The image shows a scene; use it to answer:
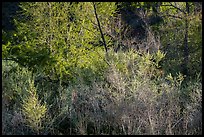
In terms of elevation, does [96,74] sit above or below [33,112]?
above

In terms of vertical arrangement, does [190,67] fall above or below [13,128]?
above

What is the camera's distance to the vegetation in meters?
5.95

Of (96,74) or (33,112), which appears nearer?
(33,112)

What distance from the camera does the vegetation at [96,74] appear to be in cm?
595

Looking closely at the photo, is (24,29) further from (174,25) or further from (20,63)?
(174,25)

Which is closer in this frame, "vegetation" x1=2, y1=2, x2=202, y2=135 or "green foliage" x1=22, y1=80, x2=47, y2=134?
"green foliage" x1=22, y1=80, x2=47, y2=134

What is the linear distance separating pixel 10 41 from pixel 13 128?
2780 mm

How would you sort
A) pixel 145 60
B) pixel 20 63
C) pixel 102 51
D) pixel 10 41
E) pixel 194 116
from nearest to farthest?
pixel 194 116
pixel 20 63
pixel 10 41
pixel 145 60
pixel 102 51

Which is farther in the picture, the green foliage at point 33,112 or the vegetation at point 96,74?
the vegetation at point 96,74

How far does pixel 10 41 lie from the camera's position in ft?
26.8

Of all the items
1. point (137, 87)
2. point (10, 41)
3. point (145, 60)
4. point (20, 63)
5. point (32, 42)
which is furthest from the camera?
point (32, 42)

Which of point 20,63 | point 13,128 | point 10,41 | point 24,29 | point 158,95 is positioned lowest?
point 13,128

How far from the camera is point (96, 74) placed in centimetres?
897

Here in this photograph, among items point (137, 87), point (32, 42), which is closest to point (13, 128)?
point (137, 87)
